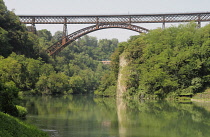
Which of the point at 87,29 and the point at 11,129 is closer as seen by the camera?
the point at 11,129

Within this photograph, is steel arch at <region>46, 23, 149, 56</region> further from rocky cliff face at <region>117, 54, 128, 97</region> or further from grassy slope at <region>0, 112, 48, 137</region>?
grassy slope at <region>0, 112, 48, 137</region>

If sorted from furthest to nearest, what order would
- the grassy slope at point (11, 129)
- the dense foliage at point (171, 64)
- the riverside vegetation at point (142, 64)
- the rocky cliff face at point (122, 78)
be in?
the rocky cliff face at point (122, 78) → the riverside vegetation at point (142, 64) → the dense foliage at point (171, 64) → the grassy slope at point (11, 129)

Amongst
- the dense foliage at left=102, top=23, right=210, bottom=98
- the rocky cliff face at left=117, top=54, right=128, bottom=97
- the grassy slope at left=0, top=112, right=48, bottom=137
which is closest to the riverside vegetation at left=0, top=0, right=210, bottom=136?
the dense foliage at left=102, top=23, right=210, bottom=98

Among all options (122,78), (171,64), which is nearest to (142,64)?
(122,78)

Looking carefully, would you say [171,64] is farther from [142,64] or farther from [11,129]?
[11,129]

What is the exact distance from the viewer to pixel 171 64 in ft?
141

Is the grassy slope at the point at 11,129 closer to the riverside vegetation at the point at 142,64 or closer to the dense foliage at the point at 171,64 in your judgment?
the riverside vegetation at the point at 142,64

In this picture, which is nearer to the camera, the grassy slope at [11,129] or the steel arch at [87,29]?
the grassy slope at [11,129]

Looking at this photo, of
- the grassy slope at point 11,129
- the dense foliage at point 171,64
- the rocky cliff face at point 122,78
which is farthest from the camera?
the rocky cliff face at point 122,78

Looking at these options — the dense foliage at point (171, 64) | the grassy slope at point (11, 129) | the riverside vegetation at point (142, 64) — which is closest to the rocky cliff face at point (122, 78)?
the riverside vegetation at point (142, 64)

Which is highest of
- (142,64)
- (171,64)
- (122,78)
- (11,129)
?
(142,64)

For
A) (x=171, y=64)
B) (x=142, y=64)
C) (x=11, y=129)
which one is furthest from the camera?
(x=142, y=64)

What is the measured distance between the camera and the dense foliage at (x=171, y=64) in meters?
42.6

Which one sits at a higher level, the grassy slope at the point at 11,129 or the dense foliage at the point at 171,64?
the dense foliage at the point at 171,64
